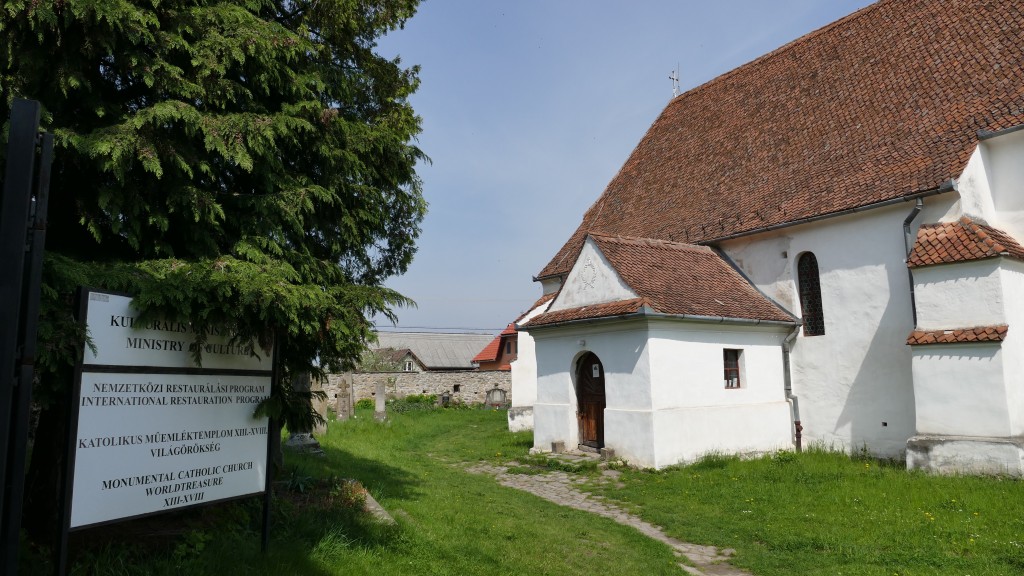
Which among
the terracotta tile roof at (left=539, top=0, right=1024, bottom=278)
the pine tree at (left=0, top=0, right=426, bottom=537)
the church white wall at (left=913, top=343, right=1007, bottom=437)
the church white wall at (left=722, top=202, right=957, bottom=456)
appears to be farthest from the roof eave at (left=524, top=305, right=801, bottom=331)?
the pine tree at (left=0, top=0, right=426, bottom=537)

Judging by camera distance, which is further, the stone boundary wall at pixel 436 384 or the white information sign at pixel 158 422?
the stone boundary wall at pixel 436 384

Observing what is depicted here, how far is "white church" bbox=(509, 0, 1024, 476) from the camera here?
11.4m

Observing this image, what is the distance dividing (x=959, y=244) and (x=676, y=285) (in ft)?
16.6

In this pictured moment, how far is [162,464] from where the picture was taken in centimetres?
467

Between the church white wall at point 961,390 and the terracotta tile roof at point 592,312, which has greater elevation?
the terracotta tile roof at point 592,312

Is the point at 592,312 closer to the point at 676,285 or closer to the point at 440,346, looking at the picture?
the point at 676,285

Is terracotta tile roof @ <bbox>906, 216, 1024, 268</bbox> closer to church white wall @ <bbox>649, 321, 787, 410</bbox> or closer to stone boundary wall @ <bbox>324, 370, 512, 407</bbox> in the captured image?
church white wall @ <bbox>649, 321, 787, 410</bbox>

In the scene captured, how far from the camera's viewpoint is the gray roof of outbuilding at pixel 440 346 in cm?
5500

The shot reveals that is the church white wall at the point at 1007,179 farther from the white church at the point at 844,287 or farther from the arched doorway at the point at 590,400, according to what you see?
the arched doorway at the point at 590,400

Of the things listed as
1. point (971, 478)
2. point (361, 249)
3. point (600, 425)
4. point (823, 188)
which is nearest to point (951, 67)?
point (823, 188)

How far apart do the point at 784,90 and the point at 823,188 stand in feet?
16.0

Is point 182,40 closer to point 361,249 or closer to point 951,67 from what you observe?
point 361,249

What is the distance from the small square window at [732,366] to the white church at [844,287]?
0.06 m

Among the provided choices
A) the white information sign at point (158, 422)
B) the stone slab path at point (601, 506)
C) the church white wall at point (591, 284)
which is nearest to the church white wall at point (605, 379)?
the church white wall at point (591, 284)
